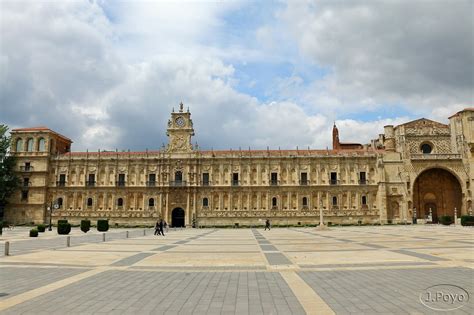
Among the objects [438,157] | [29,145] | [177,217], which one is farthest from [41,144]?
[438,157]

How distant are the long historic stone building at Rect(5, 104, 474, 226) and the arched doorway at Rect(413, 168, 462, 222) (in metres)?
0.16

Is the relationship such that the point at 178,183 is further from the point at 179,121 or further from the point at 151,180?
the point at 179,121

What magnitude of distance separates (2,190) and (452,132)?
7318 cm

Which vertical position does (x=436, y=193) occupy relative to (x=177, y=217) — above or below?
above

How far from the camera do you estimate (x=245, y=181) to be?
61.1 m

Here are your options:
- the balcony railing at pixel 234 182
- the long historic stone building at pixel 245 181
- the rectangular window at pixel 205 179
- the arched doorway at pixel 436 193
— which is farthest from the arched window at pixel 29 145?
the arched doorway at pixel 436 193

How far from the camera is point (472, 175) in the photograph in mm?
59250

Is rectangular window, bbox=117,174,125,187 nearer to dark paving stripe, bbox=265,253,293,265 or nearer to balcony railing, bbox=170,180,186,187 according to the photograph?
balcony railing, bbox=170,180,186,187

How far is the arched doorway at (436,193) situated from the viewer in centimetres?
6141

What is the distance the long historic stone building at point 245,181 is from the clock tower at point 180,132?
17cm

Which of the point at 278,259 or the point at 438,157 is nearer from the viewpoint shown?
the point at 278,259

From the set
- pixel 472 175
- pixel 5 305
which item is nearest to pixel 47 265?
pixel 5 305

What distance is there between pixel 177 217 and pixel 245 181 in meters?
12.6

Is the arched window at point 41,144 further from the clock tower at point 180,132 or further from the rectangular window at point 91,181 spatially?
the clock tower at point 180,132
